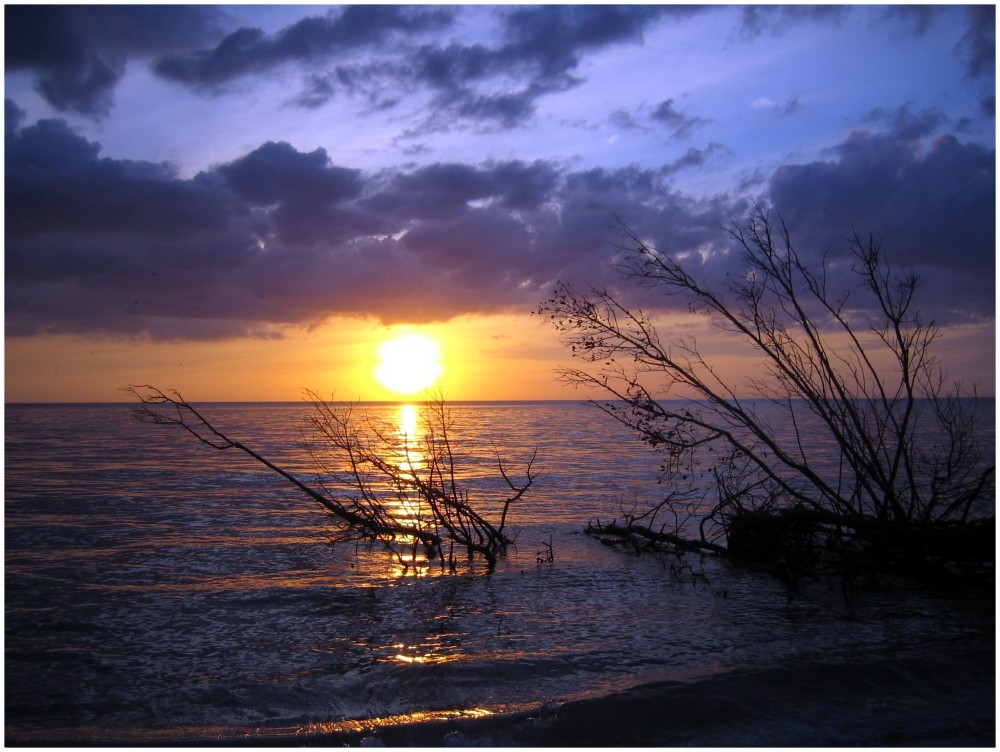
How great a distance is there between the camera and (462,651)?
8672mm

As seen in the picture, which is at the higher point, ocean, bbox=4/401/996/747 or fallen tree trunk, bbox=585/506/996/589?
fallen tree trunk, bbox=585/506/996/589

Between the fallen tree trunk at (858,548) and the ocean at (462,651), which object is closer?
the ocean at (462,651)

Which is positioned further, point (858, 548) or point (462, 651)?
point (858, 548)

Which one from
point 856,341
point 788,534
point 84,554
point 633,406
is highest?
point 856,341

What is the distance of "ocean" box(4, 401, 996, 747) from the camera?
258 inches

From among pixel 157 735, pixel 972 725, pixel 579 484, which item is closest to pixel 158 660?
pixel 157 735

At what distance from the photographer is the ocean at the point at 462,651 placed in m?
6.55

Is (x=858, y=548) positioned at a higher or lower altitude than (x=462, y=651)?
higher

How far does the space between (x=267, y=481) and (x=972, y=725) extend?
81.1ft

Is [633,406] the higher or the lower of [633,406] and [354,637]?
the higher

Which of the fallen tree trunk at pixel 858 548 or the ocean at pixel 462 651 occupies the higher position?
the fallen tree trunk at pixel 858 548

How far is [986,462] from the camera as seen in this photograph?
30422 millimetres

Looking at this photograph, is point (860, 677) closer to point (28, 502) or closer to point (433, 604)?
point (433, 604)

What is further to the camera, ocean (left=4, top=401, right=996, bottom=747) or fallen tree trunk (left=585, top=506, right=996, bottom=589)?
fallen tree trunk (left=585, top=506, right=996, bottom=589)
